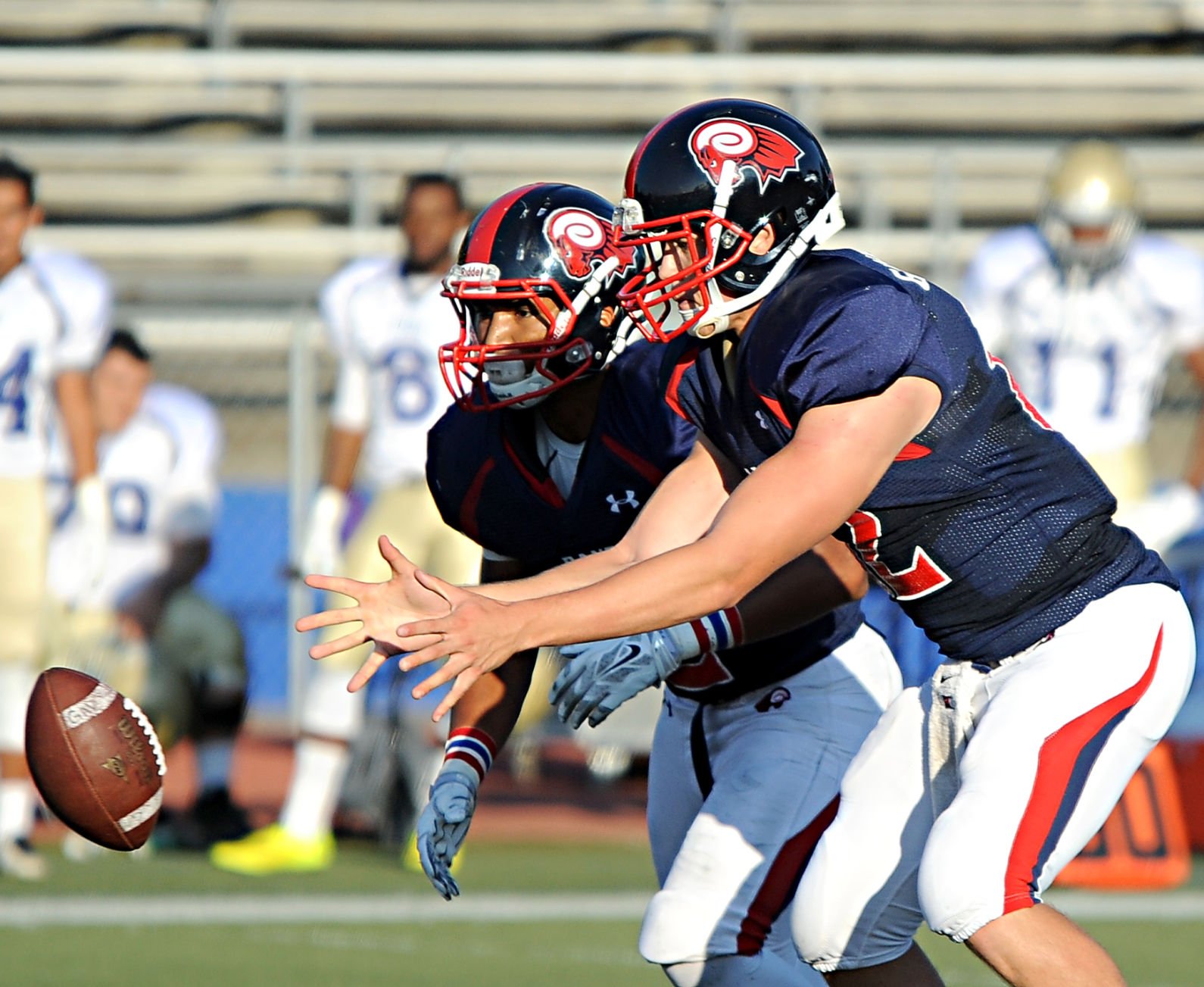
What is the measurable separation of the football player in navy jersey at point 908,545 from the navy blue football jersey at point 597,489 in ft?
0.84

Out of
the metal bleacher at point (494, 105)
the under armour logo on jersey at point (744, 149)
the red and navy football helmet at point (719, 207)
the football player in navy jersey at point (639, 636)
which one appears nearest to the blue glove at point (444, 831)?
the football player in navy jersey at point (639, 636)

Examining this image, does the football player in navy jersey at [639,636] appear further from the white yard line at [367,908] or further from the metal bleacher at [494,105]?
the metal bleacher at [494,105]

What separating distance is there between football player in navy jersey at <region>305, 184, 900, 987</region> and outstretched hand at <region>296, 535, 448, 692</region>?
40cm

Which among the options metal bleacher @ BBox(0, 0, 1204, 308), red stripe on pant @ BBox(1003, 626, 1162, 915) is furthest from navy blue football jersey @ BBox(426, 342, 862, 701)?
Result: metal bleacher @ BBox(0, 0, 1204, 308)

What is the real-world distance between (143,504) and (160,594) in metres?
0.30

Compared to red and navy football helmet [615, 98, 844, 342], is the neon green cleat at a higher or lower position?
lower

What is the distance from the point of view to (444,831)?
3006 millimetres

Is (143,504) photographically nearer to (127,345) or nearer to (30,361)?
(127,345)

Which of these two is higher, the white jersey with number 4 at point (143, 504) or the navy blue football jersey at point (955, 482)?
the navy blue football jersey at point (955, 482)

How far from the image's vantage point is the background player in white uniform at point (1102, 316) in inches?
240

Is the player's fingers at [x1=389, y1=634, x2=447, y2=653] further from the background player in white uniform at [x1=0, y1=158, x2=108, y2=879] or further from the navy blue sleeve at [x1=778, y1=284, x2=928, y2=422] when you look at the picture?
the background player in white uniform at [x1=0, y1=158, x2=108, y2=879]

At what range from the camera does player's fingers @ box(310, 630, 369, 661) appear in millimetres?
2496

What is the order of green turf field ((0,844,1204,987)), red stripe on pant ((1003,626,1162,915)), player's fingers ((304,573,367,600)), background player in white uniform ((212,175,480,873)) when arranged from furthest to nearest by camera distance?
background player in white uniform ((212,175,480,873)) → green turf field ((0,844,1204,987)) → red stripe on pant ((1003,626,1162,915)) → player's fingers ((304,573,367,600))

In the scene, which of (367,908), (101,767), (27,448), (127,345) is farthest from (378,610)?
(127,345)
